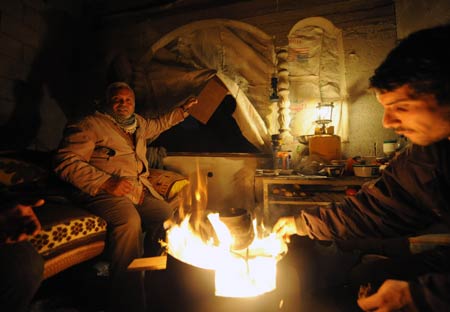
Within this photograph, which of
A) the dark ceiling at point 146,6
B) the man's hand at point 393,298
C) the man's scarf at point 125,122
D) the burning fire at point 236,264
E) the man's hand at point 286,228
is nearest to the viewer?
the man's hand at point 393,298

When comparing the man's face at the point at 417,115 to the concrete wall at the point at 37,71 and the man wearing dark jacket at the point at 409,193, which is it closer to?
the man wearing dark jacket at the point at 409,193

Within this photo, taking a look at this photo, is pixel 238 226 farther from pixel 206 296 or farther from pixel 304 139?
pixel 304 139

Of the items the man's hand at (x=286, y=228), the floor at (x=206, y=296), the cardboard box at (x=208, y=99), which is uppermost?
the cardboard box at (x=208, y=99)

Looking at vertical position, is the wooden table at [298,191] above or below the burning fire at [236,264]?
above

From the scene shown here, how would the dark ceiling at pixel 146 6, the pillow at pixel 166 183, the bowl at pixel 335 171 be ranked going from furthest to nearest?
the dark ceiling at pixel 146 6, the pillow at pixel 166 183, the bowl at pixel 335 171

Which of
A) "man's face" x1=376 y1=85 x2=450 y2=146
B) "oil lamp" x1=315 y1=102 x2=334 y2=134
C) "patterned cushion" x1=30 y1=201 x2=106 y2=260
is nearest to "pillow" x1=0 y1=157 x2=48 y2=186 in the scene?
"patterned cushion" x1=30 y1=201 x2=106 y2=260

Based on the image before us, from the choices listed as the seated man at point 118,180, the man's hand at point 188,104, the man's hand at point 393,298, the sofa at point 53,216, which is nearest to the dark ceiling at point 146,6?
the man's hand at point 188,104

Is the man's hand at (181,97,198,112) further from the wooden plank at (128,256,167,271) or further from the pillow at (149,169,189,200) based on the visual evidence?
the wooden plank at (128,256,167,271)

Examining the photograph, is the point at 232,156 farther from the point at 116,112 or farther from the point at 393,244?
the point at 393,244

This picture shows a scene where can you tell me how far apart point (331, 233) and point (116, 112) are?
2709 mm

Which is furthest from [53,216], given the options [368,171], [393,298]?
[368,171]

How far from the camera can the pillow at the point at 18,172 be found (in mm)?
2736

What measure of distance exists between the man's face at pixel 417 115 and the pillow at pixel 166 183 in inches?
114

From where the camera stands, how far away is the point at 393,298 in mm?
1121
